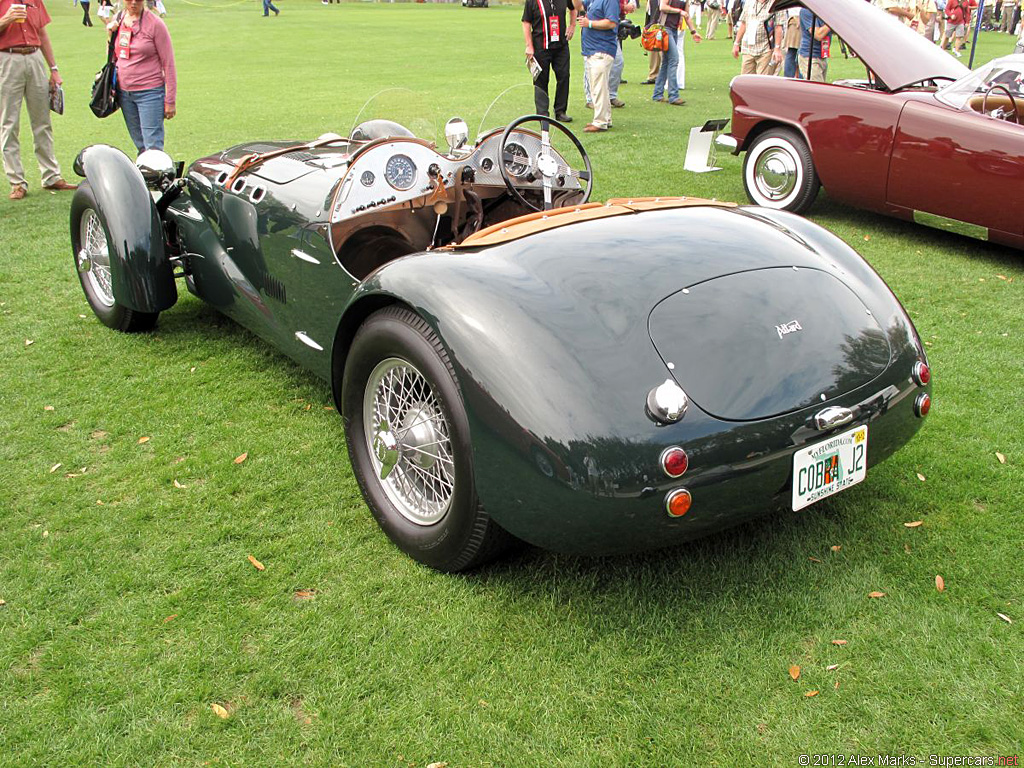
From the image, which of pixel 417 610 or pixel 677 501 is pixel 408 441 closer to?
pixel 417 610

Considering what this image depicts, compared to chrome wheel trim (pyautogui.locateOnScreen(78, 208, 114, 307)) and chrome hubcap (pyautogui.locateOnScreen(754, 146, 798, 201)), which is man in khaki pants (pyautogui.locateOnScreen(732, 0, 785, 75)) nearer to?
chrome hubcap (pyautogui.locateOnScreen(754, 146, 798, 201))

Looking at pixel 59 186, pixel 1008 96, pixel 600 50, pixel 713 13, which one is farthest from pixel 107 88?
pixel 713 13

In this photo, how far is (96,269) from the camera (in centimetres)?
505

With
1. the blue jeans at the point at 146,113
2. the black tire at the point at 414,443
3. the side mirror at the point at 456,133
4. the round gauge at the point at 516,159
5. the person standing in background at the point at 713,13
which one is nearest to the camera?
the black tire at the point at 414,443

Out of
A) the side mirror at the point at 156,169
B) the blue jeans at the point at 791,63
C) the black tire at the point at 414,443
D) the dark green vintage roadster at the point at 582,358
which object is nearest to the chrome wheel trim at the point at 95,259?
the side mirror at the point at 156,169

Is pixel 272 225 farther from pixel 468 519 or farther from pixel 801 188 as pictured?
pixel 801 188

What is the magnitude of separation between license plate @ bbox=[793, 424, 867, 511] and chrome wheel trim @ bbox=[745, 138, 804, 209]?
15.8 feet

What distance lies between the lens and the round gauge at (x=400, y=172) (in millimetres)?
3590

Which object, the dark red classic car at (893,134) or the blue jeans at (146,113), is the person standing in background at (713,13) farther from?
the blue jeans at (146,113)

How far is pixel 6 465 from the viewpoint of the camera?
363cm

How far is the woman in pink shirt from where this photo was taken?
23.9ft

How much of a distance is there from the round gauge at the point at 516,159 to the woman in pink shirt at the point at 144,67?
15.2ft

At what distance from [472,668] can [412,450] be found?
0.75m

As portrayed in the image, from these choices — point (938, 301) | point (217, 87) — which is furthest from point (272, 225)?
point (217, 87)
